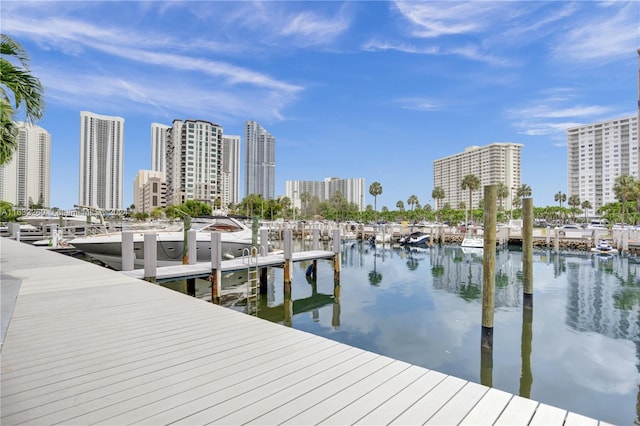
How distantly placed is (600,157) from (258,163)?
144730 millimetres

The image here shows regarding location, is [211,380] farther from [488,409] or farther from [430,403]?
[488,409]

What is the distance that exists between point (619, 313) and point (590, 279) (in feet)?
28.2

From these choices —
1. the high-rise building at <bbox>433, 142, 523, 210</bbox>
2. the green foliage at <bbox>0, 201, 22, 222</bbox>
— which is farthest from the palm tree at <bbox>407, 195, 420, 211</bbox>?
the green foliage at <bbox>0, 201, 22, 222</bbox>

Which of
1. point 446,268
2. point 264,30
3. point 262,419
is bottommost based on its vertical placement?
point 446,268

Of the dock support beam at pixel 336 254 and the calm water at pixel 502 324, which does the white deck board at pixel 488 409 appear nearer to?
the calm water at pixel 502 324

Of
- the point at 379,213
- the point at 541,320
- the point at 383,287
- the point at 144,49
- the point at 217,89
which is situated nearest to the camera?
the point at 541,320

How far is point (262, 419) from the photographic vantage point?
2.62 meters

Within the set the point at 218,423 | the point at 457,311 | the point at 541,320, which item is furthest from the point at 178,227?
the point at 218,423

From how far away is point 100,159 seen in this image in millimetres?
145750

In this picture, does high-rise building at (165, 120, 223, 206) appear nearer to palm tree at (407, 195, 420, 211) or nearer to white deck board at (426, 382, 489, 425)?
palm tree at (407, 195, 420, 211)

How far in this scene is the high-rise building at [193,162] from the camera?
11644 cm

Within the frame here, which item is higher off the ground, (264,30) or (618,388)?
(264,30)

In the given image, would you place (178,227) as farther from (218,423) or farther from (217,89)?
(218,423)

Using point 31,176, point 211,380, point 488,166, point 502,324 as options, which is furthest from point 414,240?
point 488,166
